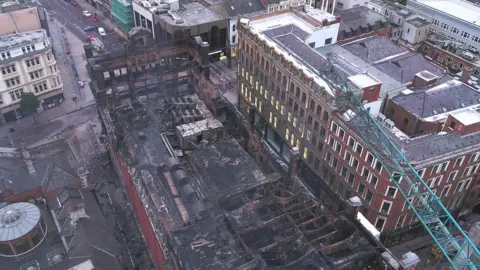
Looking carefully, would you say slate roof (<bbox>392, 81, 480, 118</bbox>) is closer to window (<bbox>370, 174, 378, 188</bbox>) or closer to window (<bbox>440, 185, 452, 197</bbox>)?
window (<bbox>440, 185, 452, 197</bbox>)

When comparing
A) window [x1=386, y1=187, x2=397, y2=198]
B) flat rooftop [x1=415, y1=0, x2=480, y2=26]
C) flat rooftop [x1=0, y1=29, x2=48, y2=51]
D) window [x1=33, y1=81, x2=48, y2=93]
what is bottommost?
window [x1=33, y1=81, x2=48, y2=93]

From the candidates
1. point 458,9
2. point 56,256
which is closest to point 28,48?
point 56,256

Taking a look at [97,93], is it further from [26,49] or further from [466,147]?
[466,147]

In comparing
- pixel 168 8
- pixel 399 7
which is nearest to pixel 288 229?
pixel 168 8

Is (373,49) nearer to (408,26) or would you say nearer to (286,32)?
(286,32)

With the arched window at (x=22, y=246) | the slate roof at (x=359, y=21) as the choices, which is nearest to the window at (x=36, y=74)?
the arched window at (x=22, y=246)

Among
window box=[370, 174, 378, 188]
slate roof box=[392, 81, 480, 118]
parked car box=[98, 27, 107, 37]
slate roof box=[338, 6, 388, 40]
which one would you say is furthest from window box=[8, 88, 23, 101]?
slate roof box=[392, 81, 480, 118]

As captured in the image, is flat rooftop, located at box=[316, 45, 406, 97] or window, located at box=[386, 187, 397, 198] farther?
flat rooftop, located at box=[316, 45, 406, 97]
